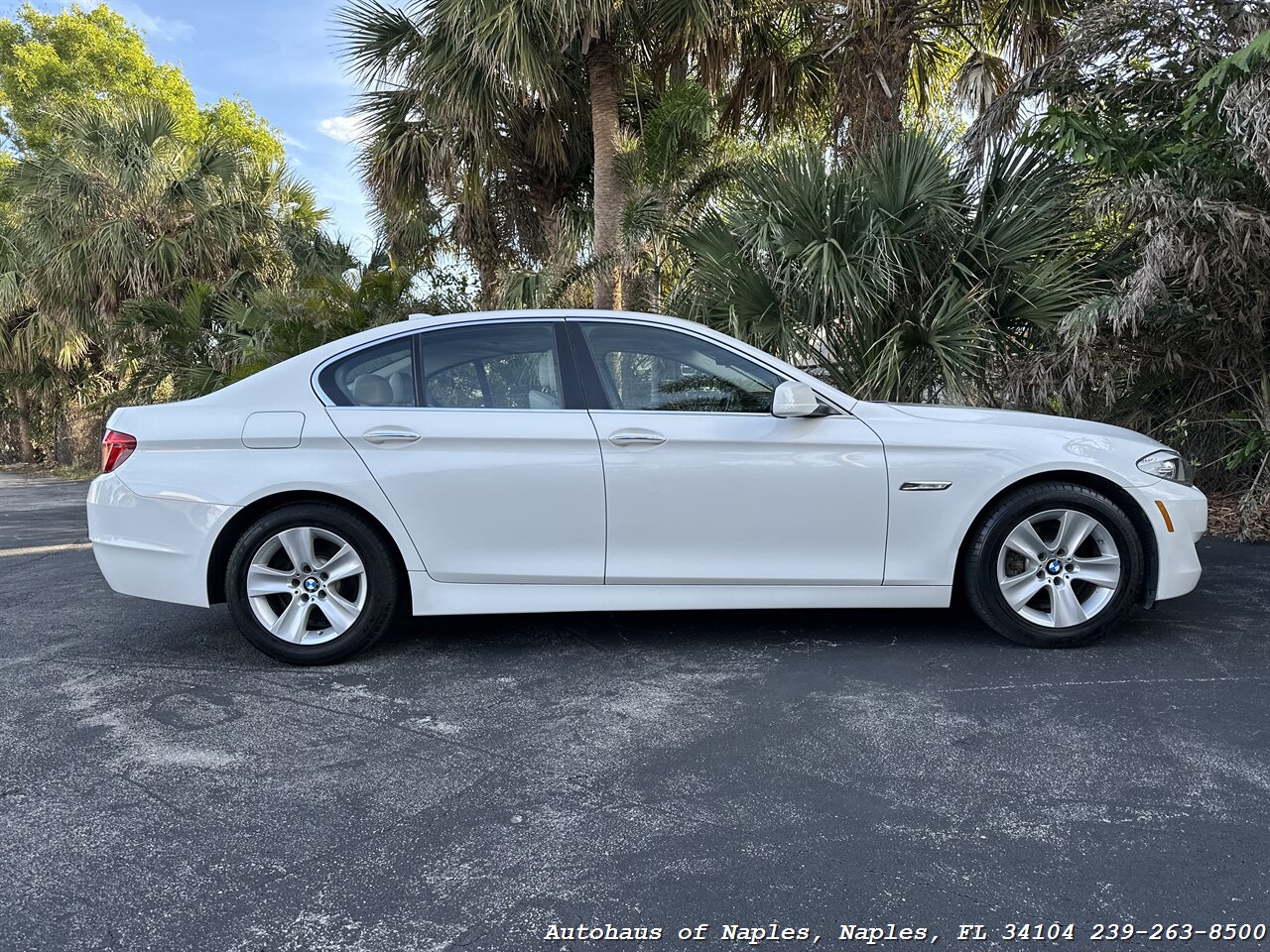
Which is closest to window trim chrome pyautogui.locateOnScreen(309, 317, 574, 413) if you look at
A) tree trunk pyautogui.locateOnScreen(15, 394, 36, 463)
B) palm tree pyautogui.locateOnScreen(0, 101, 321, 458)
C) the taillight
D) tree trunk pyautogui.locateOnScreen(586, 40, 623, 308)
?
the taillight

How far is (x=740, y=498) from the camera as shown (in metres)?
4.28

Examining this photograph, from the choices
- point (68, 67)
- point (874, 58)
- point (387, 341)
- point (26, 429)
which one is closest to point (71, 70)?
point (68, 67)

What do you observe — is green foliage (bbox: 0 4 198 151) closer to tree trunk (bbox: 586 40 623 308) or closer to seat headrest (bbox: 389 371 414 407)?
tree trunk (bbox: 586 40 623 308)

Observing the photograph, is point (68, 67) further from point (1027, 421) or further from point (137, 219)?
point (1027, 421)

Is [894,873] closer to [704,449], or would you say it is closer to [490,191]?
[704,449]

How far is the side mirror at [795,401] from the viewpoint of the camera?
4223mm

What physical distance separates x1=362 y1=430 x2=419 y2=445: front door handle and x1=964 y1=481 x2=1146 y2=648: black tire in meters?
2.57

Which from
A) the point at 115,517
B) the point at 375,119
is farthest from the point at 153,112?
the point at 115,517

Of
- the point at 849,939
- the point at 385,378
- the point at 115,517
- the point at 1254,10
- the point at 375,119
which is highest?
the point at 375,119

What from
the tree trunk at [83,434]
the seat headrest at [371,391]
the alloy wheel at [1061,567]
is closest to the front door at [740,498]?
the alloy wheel at [1061,567]

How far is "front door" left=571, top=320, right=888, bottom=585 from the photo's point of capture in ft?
14.0

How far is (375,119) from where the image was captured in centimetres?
1380

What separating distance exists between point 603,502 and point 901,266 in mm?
4203

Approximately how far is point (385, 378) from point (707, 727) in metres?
2.15
